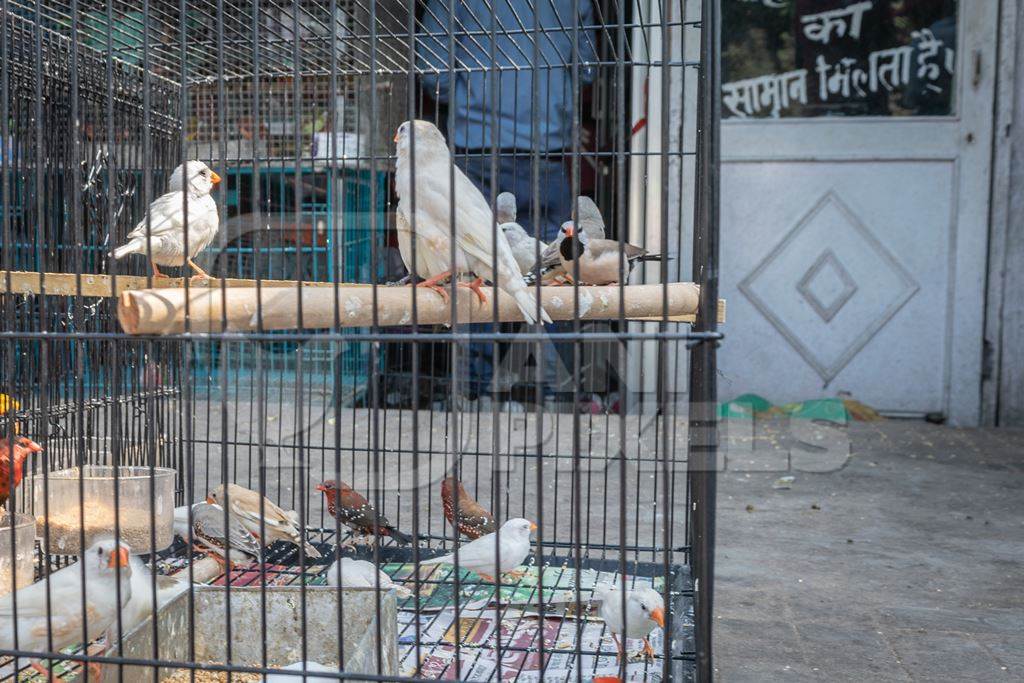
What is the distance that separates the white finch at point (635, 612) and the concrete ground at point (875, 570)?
0.26m

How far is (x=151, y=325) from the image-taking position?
1544mm

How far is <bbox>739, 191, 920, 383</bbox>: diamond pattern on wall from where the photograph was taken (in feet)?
22.0

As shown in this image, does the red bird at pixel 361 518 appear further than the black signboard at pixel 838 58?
No

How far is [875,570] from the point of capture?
349cm

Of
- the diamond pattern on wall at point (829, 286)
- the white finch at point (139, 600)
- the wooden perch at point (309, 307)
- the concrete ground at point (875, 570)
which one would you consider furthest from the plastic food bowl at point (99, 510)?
the diamond pattern on wall at point (829, 286)

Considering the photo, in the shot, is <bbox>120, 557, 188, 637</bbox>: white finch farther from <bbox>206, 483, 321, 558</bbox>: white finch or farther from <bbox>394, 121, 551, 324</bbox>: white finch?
<bbox>394, 121, 551, 324</bbox>: white finch

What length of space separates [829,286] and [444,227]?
198 inches

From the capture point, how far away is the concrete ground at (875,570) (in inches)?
105

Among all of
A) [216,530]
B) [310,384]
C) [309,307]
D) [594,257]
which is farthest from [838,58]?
[309,307]

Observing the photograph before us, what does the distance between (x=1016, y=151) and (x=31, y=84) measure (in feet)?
19.0

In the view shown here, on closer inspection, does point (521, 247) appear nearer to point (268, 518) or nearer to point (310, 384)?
point (310, 384)

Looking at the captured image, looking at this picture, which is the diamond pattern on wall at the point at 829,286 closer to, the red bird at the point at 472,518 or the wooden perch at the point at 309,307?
the red bird at the point at 472,518

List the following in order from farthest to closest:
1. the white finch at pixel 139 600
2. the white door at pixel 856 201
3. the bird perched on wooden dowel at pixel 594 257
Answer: the white door at pixel 856 201 → the bird perched on wooden dowel at pixel 594 257 → the white finch at pixel 139 600

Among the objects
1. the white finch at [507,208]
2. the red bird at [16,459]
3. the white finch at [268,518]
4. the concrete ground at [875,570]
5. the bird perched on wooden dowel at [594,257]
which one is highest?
the white finch at [507,208]
